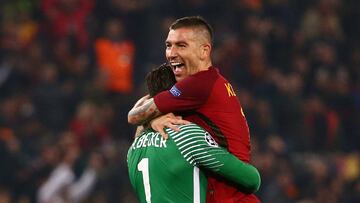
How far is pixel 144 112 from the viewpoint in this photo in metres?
5.49

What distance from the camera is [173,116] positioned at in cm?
536

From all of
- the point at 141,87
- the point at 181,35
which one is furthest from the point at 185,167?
the point at 141,87

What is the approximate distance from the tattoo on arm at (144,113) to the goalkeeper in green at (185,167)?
0.12 meters

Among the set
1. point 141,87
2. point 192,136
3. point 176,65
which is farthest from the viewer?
point 141,87

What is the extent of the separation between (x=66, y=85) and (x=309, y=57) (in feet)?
12.6

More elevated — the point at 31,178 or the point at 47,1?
the point at 47,1

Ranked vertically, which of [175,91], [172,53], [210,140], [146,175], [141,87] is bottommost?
[141,87]

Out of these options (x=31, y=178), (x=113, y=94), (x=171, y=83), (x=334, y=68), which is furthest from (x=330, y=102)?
(x=171, y=83)

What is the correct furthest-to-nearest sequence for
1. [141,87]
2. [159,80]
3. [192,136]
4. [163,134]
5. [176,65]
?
[141,87] < [159,80] < [176,65] < [163,134] < [192,136]

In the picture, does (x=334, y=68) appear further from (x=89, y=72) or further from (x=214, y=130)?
(x=214, y=130)

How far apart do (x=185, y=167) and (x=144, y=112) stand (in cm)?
43

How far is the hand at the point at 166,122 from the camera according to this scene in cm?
528

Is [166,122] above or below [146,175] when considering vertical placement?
above

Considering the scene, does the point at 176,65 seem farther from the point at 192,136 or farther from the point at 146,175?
the point at 146,175
